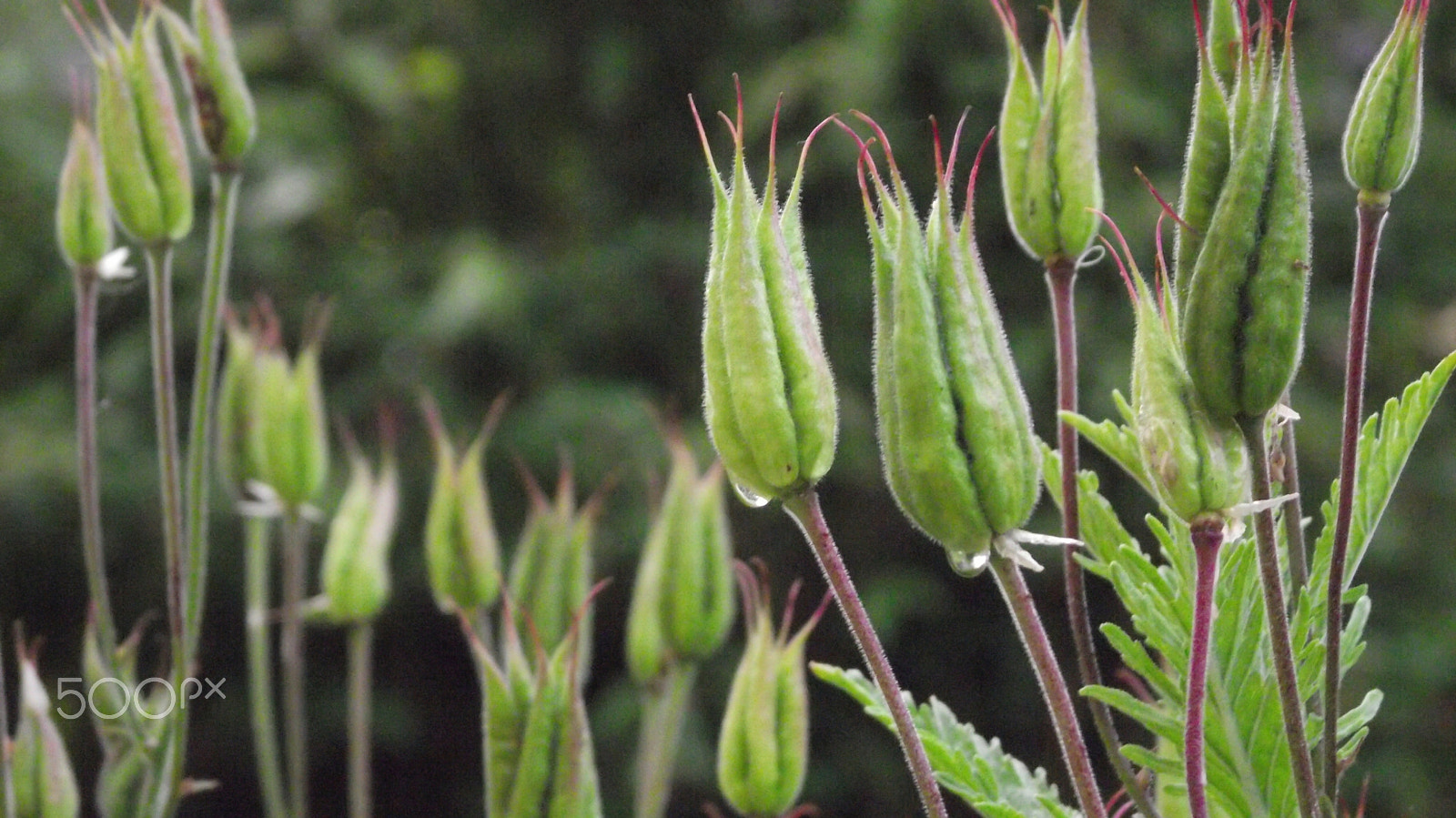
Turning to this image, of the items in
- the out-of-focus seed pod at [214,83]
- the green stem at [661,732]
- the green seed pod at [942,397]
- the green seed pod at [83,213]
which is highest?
the out-of-focus seed pod at [214,83]

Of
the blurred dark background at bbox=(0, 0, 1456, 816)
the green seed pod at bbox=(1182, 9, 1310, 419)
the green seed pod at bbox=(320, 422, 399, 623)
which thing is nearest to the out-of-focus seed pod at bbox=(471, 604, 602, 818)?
the green seed pod at bbox=(1182, 9, 1310, 419)

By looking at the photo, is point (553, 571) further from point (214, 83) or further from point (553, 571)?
point (214, 83)

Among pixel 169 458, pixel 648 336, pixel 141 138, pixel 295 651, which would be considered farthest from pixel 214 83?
pixel 648 336

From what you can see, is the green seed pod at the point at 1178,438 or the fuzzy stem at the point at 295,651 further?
the fuzzy stem at the point at 295,651

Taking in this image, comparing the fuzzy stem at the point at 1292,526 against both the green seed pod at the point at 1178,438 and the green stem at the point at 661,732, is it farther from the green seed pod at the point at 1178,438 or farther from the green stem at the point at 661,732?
the green stem at the point at 661,732

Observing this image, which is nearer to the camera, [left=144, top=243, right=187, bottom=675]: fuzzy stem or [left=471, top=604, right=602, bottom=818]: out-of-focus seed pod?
[left=471, top=604, right=602, bottom=818]: out-of-focus seed pod

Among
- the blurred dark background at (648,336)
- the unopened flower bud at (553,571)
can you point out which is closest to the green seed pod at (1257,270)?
the unopened flower bud at (553,571)

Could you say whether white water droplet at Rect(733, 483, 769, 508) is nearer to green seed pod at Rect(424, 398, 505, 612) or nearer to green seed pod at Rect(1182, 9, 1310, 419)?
green seed pod at Rect(1182, 9, 1310, 419)
